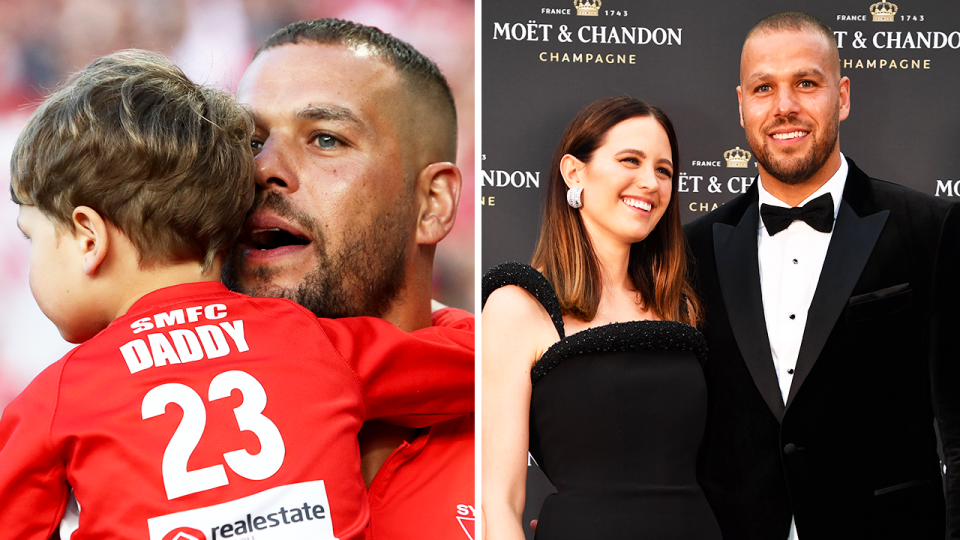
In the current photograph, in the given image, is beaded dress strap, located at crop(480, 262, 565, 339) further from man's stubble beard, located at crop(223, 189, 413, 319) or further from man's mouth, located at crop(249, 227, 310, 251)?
man's mouth, located at crop(249, 227, 310, 251)

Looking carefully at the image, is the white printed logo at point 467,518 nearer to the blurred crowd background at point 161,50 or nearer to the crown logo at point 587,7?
the blurred crowd background at point 161,50

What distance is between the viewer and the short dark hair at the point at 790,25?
2199mm

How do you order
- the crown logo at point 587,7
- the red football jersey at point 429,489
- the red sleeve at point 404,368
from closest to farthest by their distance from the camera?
the red sleeve at point 404,368 → the red football jersey at point 429,489 → the crown logo at point 587,7

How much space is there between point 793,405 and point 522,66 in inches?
50.4

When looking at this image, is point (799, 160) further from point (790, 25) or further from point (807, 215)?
point (790, 25)

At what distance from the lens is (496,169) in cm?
220

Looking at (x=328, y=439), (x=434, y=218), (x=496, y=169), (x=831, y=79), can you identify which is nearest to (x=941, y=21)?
(x=831, y=79)

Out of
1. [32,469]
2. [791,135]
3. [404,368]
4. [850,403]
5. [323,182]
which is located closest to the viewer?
[32,469]

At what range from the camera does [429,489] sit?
2.00 m

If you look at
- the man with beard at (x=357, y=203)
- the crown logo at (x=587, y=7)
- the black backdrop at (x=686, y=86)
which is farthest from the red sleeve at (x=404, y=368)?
the crown logo at (x=587, y=7)

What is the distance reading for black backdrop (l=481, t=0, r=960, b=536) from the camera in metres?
2.20

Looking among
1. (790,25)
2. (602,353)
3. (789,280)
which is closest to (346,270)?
(602,353)

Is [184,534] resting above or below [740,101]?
below

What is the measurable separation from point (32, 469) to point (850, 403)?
81.1 inches
